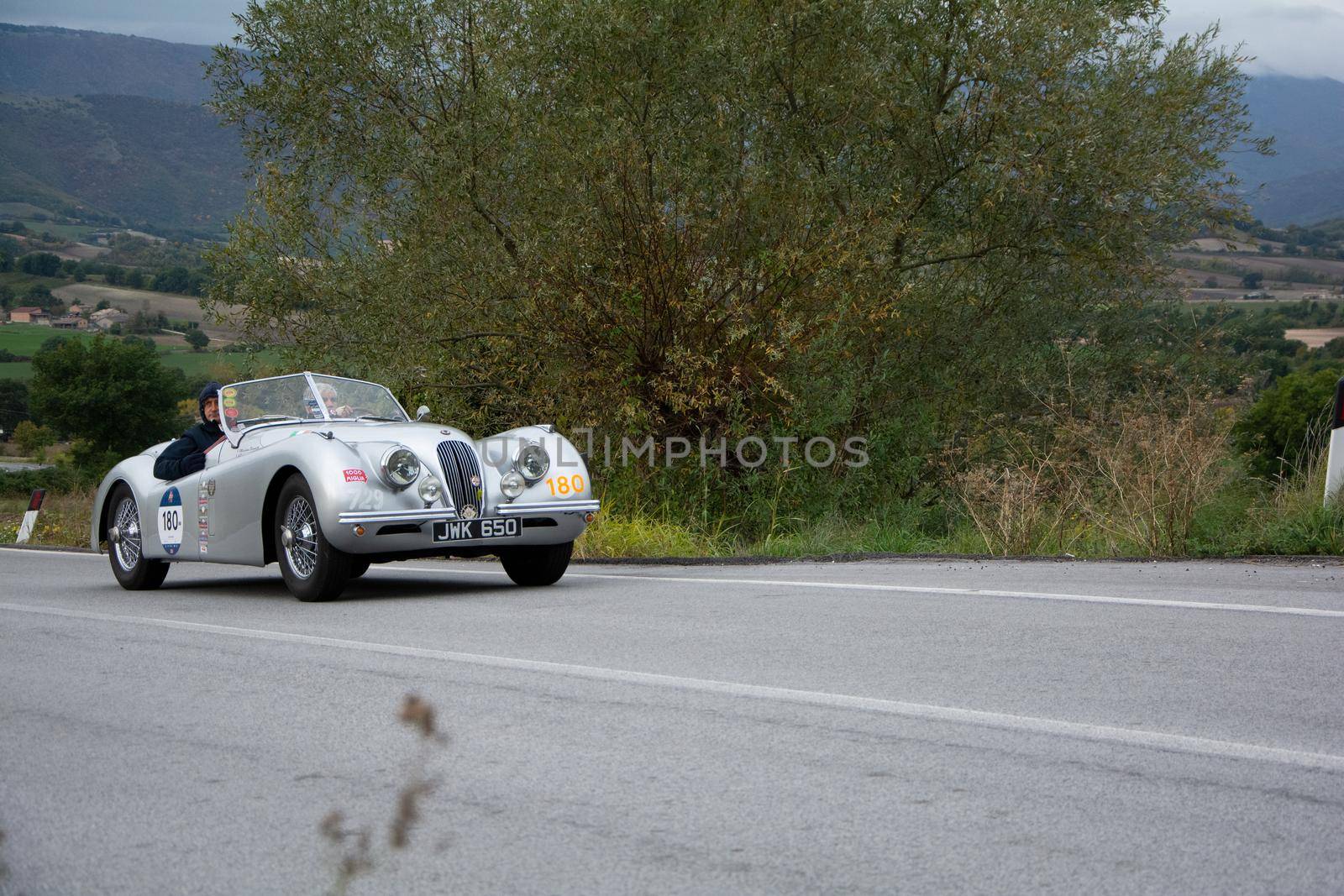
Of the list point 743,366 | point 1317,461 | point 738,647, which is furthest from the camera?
point 743,366

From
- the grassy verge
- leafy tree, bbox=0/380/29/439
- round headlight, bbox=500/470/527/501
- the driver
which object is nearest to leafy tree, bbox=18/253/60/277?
leafy tree, bbox=0/380/29/439

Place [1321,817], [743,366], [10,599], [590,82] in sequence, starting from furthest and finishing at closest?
[590,82], [743,366], [10,599], [1321,817]

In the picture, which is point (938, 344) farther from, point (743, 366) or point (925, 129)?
point (743, 366)

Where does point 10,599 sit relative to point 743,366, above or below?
below

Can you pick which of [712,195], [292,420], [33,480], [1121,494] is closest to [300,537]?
[292,420]

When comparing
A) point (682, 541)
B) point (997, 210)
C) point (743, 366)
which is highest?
point (997, 210)

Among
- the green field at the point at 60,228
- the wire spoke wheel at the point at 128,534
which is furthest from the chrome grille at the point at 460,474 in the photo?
the green field at the point at 60,228

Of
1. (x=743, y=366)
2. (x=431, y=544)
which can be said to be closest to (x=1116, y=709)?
(x=431, y=544)

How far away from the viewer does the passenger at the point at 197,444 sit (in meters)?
10.9

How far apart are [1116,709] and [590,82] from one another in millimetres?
14574

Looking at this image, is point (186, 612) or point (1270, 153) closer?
point (186, 612)

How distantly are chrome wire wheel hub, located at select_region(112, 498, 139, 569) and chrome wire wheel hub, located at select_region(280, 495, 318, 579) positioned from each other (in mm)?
2383

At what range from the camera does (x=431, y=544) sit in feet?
30.8

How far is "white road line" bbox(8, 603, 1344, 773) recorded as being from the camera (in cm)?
440
